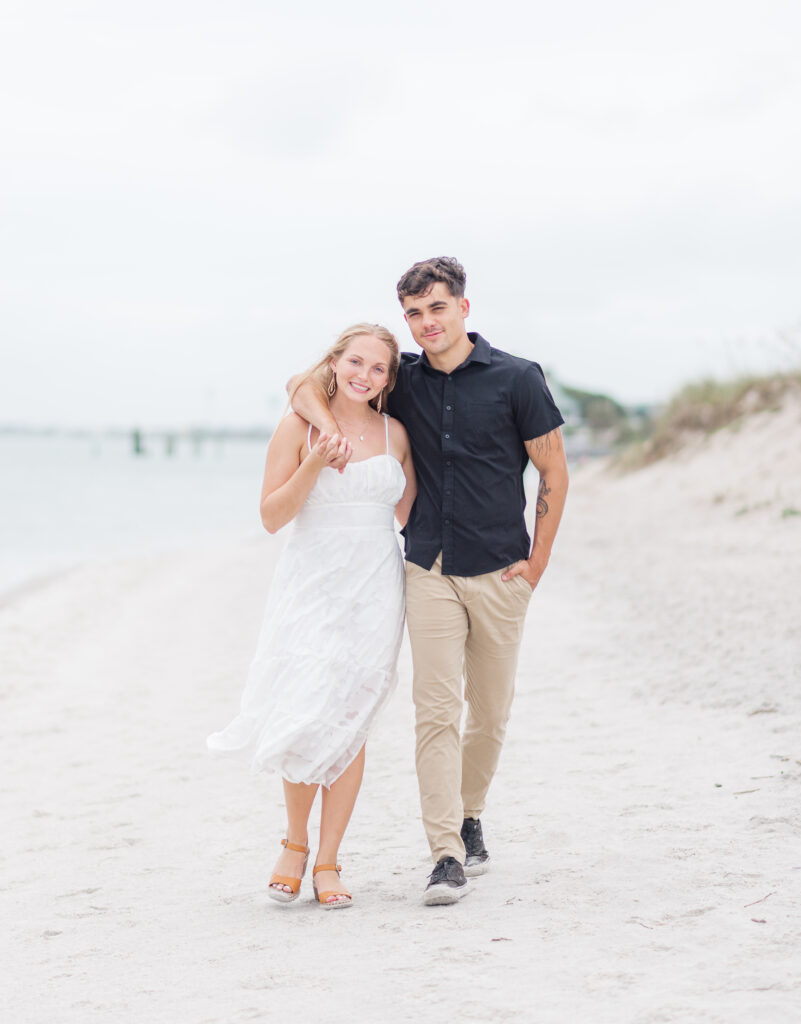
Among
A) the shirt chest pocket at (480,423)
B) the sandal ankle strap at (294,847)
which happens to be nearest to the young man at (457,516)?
the shirt chest pocket at (480,423)

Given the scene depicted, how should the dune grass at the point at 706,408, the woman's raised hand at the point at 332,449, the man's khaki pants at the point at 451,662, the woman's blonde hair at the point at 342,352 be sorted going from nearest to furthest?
the woman's raised hand at the point at 332,449 → the man's khaki pants at the point at 451,662 → the woman's blonde hair at the point at 342,352 → the dune grass at the point at 706,408

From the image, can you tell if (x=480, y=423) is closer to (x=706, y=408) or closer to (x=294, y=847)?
(x=294, y=847)

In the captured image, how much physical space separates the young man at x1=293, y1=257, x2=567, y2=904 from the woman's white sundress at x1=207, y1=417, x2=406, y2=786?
0.45 feet

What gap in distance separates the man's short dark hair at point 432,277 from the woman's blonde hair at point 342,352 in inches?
5.9

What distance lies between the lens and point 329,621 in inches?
149

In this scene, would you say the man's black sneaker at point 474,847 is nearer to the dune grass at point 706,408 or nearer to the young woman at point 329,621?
the young woman at point 329,621

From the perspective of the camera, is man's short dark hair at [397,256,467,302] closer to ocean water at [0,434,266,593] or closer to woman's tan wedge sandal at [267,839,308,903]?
woman's tan wedge sandal at [267,839,308,903]

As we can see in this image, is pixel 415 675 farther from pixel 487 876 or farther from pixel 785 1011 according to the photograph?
pixel 785 1011

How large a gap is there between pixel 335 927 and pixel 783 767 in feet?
7.84

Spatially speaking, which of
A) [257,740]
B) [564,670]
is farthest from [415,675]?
[564,670]

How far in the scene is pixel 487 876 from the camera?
13.1ft

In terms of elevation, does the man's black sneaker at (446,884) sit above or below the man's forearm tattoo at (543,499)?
below

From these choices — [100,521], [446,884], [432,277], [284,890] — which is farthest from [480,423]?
[100,521]

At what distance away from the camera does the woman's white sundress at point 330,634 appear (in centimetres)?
375
